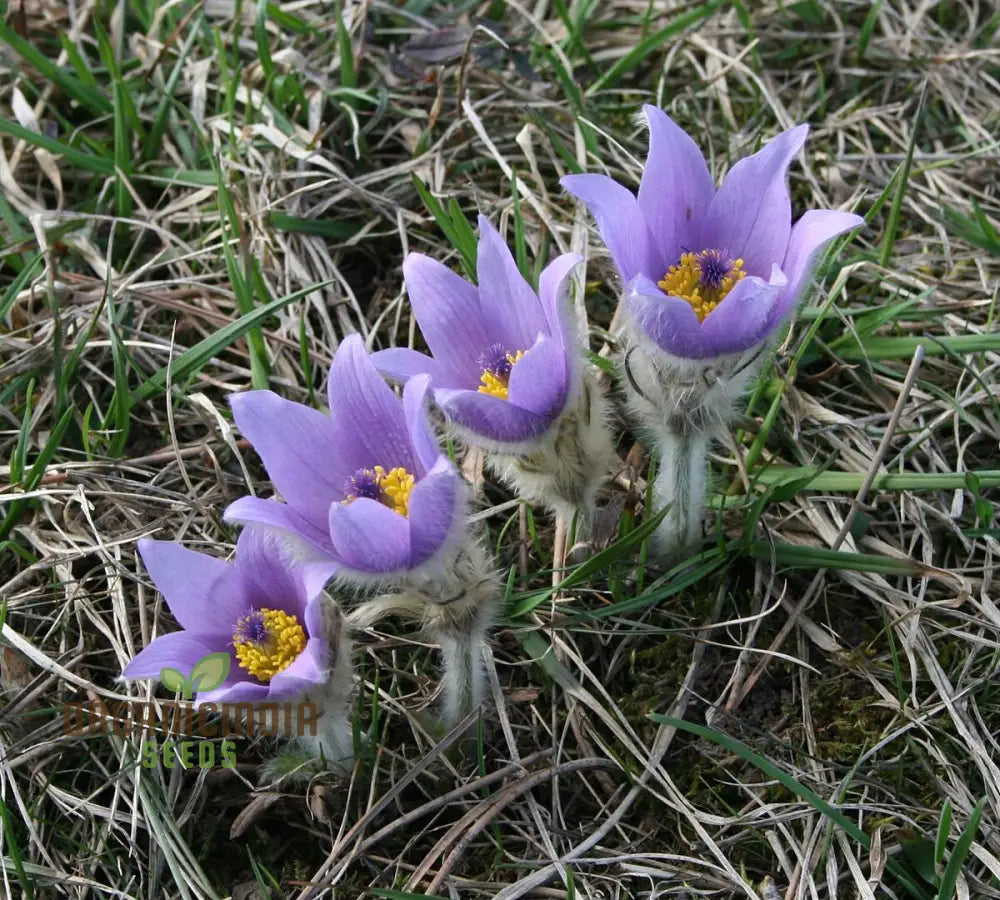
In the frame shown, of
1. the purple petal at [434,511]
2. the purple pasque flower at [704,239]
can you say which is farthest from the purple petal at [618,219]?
the purple petal at [434,511]

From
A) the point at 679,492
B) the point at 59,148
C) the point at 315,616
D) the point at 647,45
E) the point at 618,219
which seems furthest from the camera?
the point at 647,45

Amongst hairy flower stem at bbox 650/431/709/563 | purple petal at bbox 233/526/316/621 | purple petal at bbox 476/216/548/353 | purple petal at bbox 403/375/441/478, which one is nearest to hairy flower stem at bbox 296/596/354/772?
purple petal at bbox 233/526/316/621

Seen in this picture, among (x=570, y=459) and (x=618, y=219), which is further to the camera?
(x=570, y=459)

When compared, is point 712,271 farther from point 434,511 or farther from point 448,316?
point 434,511

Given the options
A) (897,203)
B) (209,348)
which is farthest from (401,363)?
(897,203)

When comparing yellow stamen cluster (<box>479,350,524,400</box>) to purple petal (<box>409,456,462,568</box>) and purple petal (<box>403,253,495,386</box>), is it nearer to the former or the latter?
purple petal (<box>403,253,495,386</box>)

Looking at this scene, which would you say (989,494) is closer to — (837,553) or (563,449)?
(837,553)

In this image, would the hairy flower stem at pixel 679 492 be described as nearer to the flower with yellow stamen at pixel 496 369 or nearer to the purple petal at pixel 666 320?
the purple petal at pixel 666 320
